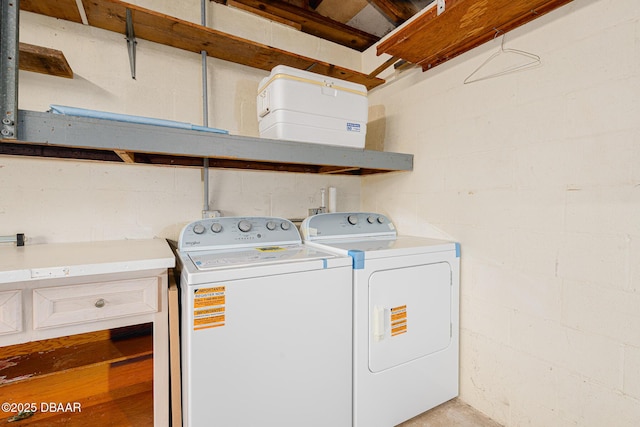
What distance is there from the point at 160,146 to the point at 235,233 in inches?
23.0

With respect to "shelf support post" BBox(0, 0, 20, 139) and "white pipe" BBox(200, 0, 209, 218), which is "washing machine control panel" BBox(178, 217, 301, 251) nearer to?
"white pipe" BBox(200, 0, 209, 218)

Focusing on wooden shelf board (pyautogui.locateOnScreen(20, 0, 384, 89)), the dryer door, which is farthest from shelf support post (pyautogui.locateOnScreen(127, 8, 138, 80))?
the dryer door

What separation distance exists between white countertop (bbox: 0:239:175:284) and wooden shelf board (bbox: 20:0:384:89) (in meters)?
1.16

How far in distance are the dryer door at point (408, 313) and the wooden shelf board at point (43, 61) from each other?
177cm

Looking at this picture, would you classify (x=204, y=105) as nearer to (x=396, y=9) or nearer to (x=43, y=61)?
(x=43, y=61)

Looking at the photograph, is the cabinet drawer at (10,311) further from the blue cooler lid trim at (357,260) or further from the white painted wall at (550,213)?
the white painted wall at (550,213)

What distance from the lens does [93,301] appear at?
3.43ft

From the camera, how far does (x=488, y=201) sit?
157 centimetres

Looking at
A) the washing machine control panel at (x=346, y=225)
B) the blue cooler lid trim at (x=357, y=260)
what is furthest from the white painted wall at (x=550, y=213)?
the blue cooler lid trim at (x=357, y=260)

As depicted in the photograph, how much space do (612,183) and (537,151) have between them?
1.01 feet

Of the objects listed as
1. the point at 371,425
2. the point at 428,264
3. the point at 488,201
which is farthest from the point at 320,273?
the point at 488,201

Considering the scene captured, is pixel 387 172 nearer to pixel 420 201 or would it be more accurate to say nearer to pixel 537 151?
pixel 420 201

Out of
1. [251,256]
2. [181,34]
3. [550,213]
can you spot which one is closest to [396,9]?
[181,34]

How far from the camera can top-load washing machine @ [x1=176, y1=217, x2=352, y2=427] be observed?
1.06 meters
